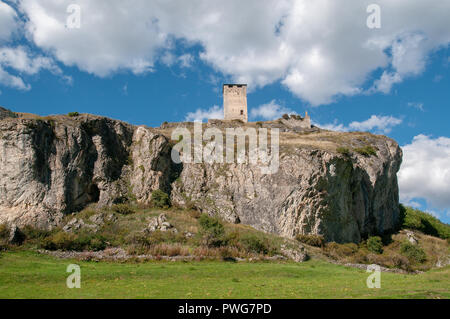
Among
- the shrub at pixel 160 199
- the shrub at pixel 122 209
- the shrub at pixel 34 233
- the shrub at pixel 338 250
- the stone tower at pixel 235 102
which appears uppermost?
the stone tower at pixel 235 102

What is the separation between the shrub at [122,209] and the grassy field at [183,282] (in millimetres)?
10366

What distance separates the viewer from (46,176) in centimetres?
3045

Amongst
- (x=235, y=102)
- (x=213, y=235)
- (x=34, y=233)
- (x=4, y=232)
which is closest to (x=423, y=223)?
(x=213, y=235)

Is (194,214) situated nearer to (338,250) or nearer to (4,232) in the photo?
(338,250)

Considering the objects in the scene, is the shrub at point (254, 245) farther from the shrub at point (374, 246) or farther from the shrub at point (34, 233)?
the shrub at point (374, 246)

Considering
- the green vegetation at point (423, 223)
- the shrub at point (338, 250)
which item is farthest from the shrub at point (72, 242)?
the green vegetation at point (423, 223)

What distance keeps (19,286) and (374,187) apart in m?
43.6

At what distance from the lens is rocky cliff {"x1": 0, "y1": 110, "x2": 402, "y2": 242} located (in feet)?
97.2

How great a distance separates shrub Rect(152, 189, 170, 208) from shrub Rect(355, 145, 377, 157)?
2870 cm

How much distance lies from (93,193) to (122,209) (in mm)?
4424

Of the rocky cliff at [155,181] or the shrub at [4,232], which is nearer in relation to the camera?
the shrub at [4,232]

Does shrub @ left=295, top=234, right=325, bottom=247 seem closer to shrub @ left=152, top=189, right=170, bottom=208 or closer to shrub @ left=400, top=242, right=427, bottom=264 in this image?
shrub @ left=400, top=242, right=427, bottom=264

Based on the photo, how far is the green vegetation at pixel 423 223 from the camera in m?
50.4
